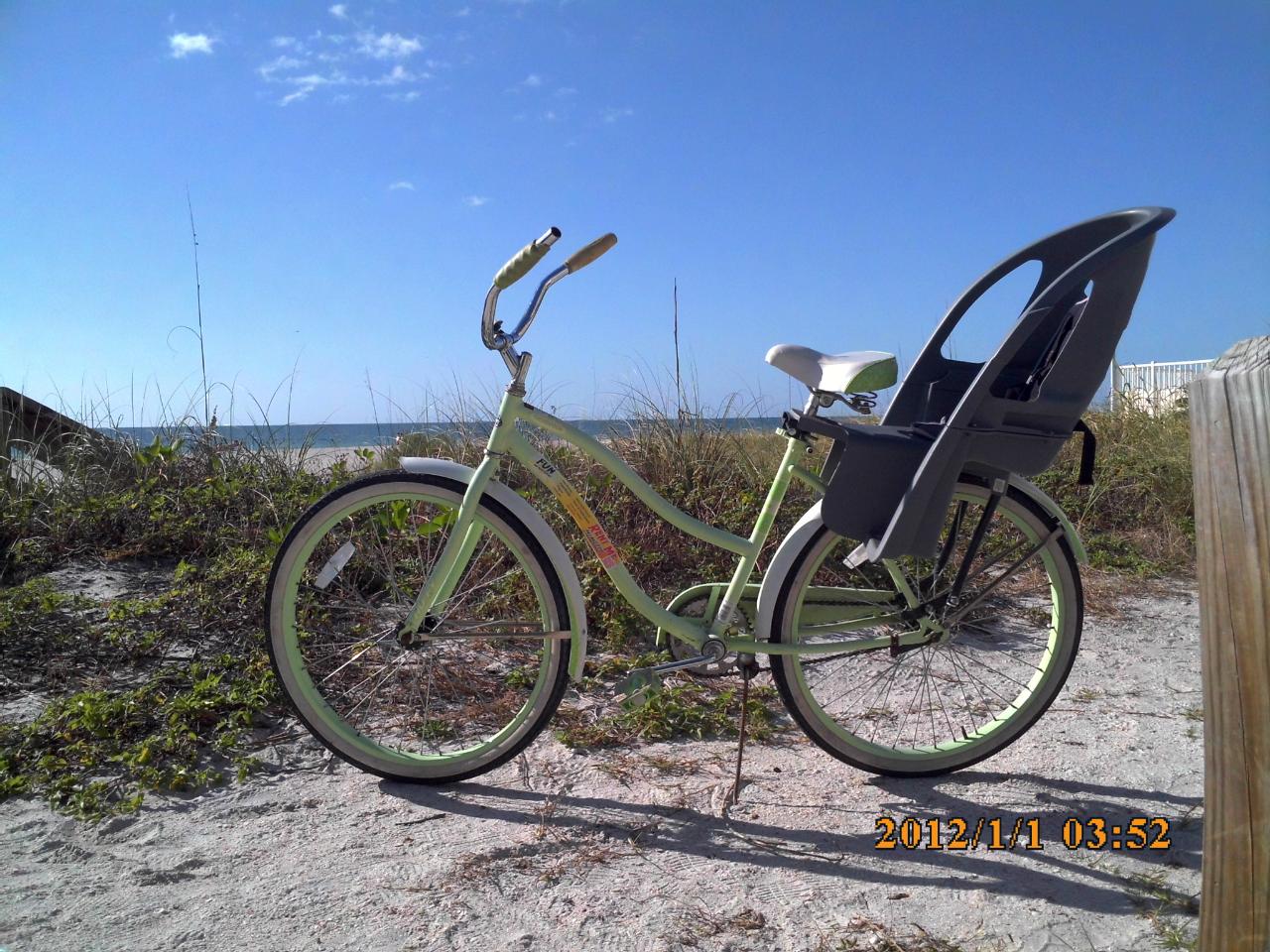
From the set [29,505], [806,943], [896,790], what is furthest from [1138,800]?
[29,505]

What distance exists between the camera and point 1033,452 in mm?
2234

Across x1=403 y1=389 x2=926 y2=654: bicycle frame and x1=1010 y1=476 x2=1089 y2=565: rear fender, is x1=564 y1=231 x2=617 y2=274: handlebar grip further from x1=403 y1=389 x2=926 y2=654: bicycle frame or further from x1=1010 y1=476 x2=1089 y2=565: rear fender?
x1=1010 y1=476 x2=1089 y2=565: rear fender

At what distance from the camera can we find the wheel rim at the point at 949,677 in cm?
253

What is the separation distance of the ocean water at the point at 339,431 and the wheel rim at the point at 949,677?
2.12 metres

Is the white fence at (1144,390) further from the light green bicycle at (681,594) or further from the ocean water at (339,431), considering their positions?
the light green bicycle at (681,594)

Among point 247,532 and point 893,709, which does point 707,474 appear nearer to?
point 893,709

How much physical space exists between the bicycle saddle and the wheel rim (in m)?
0.47

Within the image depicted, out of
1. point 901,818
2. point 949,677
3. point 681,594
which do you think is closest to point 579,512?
point 681,594

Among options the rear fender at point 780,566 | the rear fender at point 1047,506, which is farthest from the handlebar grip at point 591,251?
the rear fender at point 1047,506

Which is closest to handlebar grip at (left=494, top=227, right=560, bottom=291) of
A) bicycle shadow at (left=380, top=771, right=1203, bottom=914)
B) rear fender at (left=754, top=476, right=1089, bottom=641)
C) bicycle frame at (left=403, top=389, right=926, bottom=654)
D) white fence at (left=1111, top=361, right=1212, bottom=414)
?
bicycle frame at (left=403, top=389, right=926, bottom=654)

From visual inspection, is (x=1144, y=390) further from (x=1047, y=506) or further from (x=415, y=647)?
(x=415, y=647)

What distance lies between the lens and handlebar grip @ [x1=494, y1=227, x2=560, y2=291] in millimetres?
2277

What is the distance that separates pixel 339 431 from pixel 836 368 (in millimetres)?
4457

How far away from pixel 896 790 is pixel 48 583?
3620 millimetres
